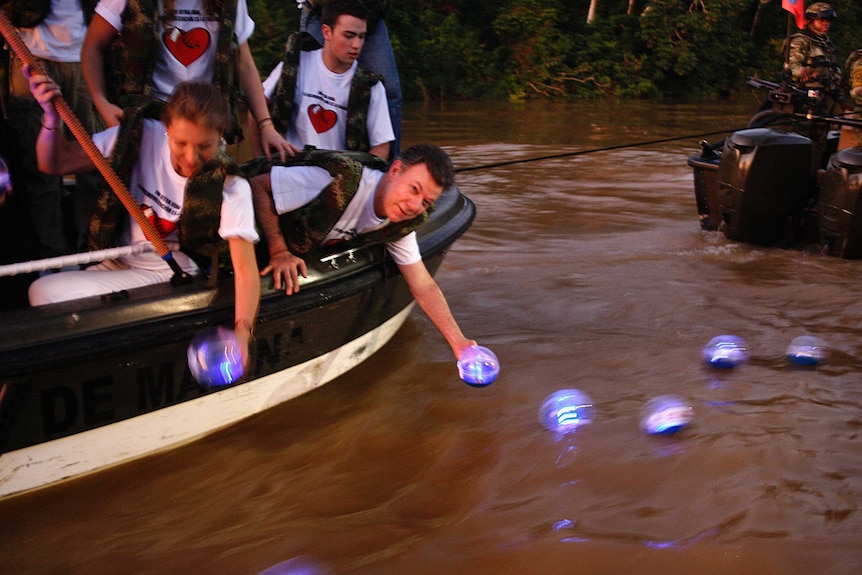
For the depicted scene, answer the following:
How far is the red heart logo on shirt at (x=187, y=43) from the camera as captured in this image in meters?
3.59

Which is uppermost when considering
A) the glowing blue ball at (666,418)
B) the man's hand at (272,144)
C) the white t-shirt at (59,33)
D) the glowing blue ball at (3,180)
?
the white t-shirt at (59,33)

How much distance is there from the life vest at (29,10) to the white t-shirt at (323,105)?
2.63 ft

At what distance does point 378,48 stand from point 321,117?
0.62m

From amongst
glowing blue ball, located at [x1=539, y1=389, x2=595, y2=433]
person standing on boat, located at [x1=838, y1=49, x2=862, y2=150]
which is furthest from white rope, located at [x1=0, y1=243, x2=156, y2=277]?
person standing on boat, located at [x1=838, y1=49, x2=862, y2=150]

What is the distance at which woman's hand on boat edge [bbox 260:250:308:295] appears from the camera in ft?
10.8

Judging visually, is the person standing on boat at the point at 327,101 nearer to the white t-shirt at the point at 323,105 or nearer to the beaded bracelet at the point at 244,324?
the white t-shirt at the point at 323,105

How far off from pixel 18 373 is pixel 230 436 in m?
0.96

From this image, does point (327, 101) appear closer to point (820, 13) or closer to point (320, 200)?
point (320, 200)

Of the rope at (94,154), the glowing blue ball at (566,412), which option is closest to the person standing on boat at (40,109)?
the rope at (94,154)

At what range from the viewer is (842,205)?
18.7ft

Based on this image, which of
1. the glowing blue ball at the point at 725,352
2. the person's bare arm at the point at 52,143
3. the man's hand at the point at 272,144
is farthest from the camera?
the glowing blue ball at the point at 725,352

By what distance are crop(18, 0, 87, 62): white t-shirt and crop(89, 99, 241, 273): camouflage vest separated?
3.41ft

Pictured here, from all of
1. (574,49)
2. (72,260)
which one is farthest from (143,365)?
(574,49)

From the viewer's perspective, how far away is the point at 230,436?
345cm
